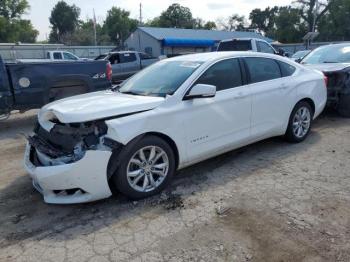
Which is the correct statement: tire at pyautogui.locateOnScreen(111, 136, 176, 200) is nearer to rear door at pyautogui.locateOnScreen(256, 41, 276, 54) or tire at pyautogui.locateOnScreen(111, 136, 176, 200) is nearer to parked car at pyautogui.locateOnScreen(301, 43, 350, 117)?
parked car at pyautogui.locateOnScreen(301, 43, 350, 117)

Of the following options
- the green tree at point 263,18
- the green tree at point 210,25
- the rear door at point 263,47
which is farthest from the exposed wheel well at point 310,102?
the green tree at point 263,18

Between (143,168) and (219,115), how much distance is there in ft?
4.24

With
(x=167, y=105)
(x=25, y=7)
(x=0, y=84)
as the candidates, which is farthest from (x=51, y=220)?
(x=25, y=7)

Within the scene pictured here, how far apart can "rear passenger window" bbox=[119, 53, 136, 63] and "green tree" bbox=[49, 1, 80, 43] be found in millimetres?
61685

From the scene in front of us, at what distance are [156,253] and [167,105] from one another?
175 centimetres

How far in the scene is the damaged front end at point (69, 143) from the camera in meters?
3.79

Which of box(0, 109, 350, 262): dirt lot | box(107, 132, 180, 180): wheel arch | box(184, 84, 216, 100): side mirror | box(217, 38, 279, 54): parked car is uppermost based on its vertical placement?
box(217, 38, 279, 54): parked car

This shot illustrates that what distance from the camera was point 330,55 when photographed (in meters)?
8.55

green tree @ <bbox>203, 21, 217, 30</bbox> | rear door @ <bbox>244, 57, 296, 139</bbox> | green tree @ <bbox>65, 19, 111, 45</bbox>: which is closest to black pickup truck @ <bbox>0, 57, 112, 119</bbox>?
rear door @ <bbox>244, 57, 296, 139</bbox>

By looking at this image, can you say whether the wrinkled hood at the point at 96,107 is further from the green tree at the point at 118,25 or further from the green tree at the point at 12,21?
the green tree at the point at 118,25

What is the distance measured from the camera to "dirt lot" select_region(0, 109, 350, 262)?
3184 mm

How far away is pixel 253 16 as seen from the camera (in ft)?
273

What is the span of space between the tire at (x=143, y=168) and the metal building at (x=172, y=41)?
32.7m

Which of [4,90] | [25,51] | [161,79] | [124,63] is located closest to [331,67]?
[161,79]
